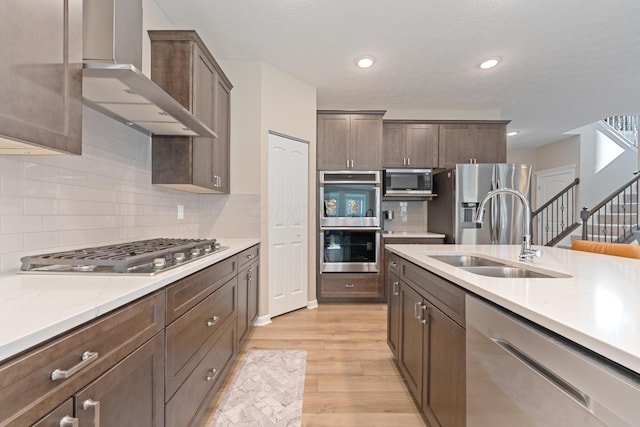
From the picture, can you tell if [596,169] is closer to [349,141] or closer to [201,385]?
[349,141]

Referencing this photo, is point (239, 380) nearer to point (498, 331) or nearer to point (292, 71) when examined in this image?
point (498, 331)

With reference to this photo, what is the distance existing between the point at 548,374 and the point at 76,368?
1.13 metres

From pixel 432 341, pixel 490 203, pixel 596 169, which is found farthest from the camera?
pixel 596 169

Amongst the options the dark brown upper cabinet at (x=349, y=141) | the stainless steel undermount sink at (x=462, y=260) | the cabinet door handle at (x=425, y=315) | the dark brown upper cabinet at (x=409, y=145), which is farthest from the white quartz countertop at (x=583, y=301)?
the dark brown upper cabinet at (x=409, y=145)

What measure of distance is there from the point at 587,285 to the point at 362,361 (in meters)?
1.75

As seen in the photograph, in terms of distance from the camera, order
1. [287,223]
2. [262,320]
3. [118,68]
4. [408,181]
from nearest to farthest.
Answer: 1. [118,68]
2. [262,320]
3. [287,223]
4. [408,181]

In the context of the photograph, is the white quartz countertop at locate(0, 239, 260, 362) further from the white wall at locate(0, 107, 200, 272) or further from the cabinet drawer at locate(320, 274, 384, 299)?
the cabinet drawer at locate(320, 274, 384, 299)

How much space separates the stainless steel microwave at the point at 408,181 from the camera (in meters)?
4.17

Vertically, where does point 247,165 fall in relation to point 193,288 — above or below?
above

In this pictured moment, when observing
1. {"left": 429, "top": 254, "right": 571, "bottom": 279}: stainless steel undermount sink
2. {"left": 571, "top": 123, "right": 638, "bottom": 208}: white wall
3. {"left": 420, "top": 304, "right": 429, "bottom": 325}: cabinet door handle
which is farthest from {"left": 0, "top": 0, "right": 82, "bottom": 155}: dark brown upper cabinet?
{"left": 571, "top": 123, "right": 638, "bottom": 208}: white wall

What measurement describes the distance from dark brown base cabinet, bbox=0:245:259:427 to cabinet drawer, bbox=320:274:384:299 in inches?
79.8

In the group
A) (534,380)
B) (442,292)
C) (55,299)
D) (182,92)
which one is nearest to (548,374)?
(534,380)

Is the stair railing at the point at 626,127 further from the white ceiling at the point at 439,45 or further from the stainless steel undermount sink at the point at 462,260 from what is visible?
the stainless steel undermount sink at the point at 462,260

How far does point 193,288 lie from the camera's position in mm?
1367
